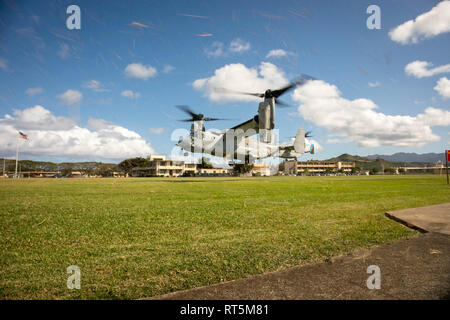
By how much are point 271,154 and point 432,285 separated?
49.6 m

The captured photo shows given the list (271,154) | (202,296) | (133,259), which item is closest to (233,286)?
(202,296)

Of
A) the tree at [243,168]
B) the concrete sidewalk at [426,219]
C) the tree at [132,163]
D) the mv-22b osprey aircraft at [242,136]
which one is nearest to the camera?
the concrete sidewalk at [426,219]

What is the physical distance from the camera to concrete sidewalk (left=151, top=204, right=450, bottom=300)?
2.15 metres

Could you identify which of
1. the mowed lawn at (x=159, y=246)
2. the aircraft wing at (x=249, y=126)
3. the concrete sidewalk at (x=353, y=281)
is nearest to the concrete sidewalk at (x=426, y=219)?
the mowed lawn at (x=159, y=246)

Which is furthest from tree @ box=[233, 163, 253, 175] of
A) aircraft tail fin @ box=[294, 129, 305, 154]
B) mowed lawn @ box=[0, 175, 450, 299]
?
mowed lawn @ box=[0, 175, 450, 299]

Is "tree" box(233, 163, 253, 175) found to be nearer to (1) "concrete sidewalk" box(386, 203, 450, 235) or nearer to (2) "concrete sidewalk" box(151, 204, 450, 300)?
(1) "concrete sidewalk" box(386, 203, 450, 235)

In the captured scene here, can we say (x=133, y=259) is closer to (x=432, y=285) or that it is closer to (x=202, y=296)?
(x=202, y=296)

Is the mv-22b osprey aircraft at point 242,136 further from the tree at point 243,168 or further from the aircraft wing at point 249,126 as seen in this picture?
the tree at point 243,168

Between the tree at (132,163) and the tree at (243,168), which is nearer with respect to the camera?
the tree at (243,168)

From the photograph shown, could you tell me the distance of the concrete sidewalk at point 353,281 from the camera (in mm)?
2152

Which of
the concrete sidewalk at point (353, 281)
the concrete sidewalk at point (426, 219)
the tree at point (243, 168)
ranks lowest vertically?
the concrete sidewalk at point (353, 281)

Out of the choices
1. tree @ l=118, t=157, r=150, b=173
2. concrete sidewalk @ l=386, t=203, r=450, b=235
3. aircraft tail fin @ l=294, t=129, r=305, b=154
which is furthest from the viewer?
tree @ l=118, t=157, r=150, b=173

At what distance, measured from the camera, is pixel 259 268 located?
2.75 m
